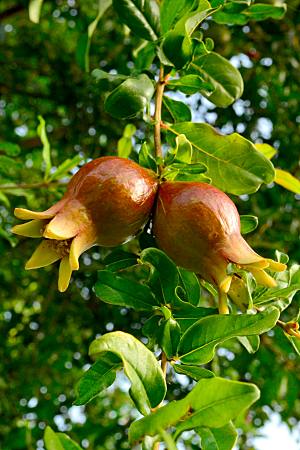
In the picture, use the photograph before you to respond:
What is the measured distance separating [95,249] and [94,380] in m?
1.38

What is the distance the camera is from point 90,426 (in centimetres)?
230

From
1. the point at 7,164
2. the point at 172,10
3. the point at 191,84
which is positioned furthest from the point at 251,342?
the point at 7,164

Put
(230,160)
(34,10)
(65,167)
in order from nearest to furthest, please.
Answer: (230,160) < (34,10) < (65,167)

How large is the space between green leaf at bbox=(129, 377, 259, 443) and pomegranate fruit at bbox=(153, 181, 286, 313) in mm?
179

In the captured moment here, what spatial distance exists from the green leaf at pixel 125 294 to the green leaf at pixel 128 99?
0.75 ft

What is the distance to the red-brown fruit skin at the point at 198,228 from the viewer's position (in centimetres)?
77

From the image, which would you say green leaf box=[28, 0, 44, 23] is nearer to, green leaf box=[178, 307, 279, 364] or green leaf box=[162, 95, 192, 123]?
green leaf box=[162, 95, 192, 123]

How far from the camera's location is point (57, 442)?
633 millimetres

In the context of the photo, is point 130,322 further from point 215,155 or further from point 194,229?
point 194,229

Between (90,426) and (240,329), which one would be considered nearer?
(240,329)

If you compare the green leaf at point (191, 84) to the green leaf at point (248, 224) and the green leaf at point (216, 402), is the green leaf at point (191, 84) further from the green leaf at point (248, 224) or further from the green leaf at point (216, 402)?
the green leaf at point (216, 402)

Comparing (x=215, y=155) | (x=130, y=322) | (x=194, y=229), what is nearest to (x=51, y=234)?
(x=194, y=229)

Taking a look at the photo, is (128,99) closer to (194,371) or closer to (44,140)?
(194,371)

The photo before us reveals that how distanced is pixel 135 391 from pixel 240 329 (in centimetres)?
14
